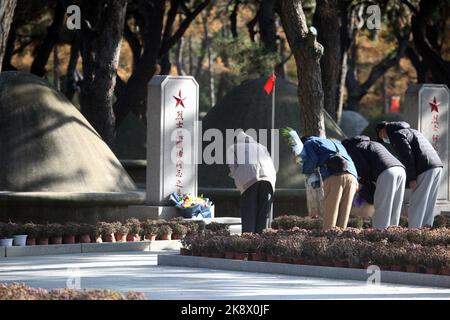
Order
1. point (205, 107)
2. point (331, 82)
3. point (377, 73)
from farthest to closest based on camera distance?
point (205, 107) < point (377, 73) < point (331, 82)

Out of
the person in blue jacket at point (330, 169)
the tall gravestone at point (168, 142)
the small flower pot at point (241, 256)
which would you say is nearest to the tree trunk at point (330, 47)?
the tall gravestone at point (168, 142)

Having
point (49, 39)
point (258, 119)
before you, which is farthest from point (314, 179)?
point (49, 39)

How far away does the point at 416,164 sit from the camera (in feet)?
55.5

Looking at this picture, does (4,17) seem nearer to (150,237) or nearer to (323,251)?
(323,251)

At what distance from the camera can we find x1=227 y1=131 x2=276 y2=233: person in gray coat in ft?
53.2

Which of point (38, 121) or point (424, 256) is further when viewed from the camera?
point (38, 121)

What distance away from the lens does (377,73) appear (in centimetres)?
4075

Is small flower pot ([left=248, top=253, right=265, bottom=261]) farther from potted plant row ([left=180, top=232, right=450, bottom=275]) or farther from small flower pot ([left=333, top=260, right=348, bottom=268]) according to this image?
small flower pot ([left=333, top=260, right=348, bottom=268])

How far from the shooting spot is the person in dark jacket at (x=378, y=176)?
15820mm
